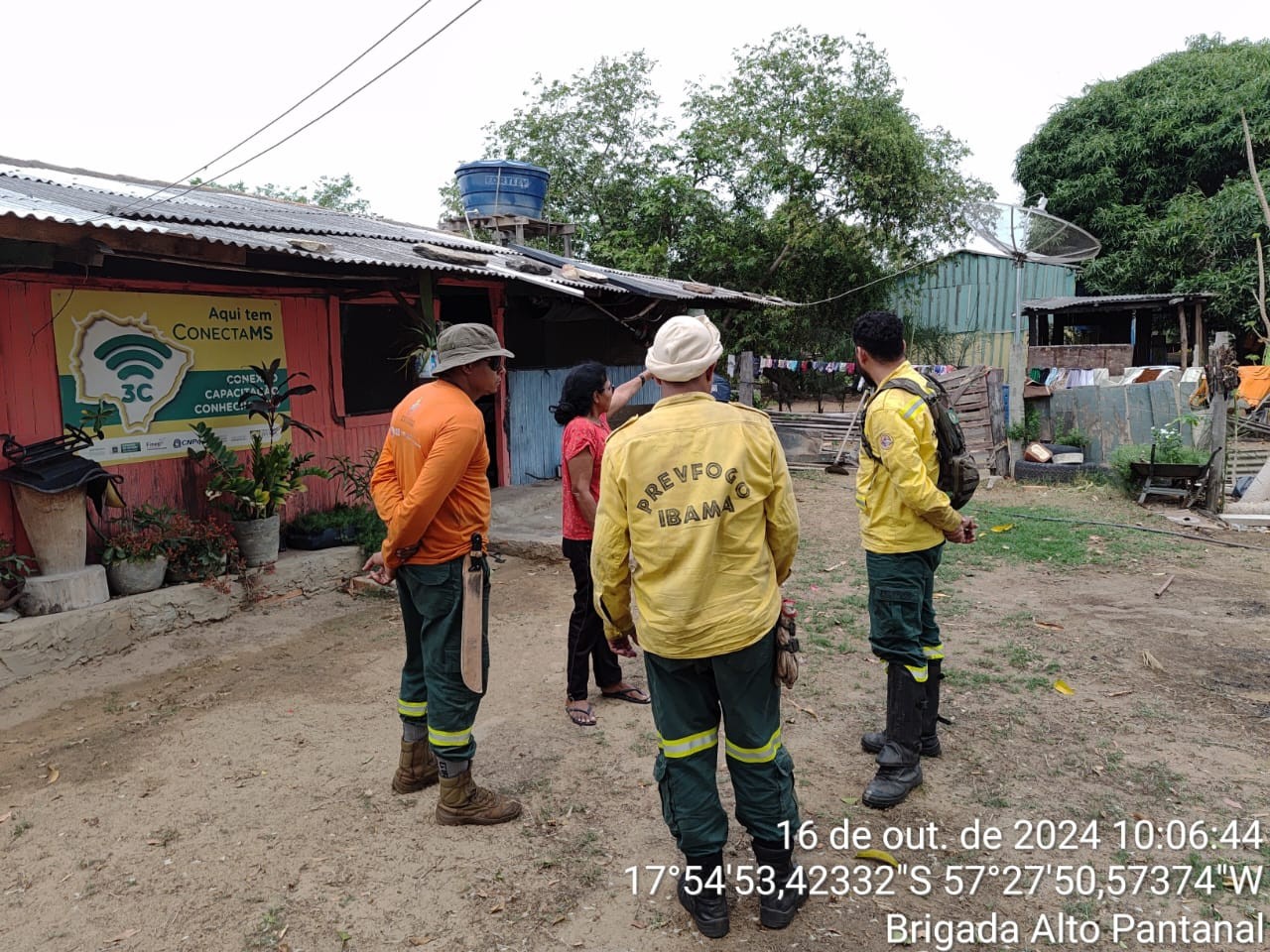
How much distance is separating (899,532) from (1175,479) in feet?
25.6

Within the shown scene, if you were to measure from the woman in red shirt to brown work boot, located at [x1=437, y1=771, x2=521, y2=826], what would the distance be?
93 centimetres

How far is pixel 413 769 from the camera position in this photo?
11.3 ft

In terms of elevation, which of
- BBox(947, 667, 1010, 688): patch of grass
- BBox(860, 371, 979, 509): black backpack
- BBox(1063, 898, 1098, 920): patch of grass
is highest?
BBox(860, 371, 979, 509): black backpack

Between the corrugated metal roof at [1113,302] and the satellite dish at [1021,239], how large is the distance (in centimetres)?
550

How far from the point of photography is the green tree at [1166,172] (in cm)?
1908

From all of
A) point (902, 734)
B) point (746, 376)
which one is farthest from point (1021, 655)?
point (746, 376)

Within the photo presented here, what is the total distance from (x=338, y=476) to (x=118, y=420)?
6.11 ft

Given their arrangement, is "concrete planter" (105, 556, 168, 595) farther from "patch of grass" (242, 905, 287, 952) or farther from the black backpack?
the black backpack

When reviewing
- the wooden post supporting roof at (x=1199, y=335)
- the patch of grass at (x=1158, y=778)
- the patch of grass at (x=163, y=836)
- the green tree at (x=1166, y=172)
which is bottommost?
the patch of grass at (x=163, y=836)

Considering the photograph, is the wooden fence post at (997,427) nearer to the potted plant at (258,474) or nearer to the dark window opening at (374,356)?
the dark window opening at (374,356)

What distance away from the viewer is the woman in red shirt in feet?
12.6

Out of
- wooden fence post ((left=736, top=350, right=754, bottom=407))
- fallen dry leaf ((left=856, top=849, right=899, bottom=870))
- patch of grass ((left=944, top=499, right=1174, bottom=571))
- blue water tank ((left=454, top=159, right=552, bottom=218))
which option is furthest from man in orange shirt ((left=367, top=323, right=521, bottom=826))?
wooden fence post ((left=736, top=350, right=754, bottom=407))

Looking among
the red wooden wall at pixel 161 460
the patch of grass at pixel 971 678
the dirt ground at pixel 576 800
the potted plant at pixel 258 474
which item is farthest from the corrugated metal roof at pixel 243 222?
the patch of grass at pixel 971 678

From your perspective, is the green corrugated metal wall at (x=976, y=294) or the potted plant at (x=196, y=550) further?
the green corrugated metal wall at (x=976, y=294)
